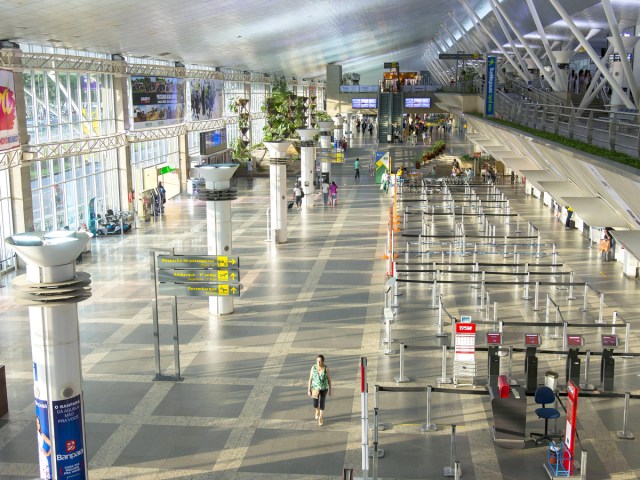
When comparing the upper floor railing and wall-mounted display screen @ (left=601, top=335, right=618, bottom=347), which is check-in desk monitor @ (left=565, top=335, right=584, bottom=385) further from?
the upper floor railing

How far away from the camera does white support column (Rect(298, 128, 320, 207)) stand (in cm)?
3925

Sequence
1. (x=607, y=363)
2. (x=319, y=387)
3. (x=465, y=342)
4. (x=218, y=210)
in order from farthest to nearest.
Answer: (x=218, y=210) < (x=465, y=342) < (x=607, y=363) < (x=319, y=387)

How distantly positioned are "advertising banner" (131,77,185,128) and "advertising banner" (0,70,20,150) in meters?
10.9

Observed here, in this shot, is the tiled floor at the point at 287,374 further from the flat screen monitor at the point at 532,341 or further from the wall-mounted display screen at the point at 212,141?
the wall-mounted display screen at the point at 212,141

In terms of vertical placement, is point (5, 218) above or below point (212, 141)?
below

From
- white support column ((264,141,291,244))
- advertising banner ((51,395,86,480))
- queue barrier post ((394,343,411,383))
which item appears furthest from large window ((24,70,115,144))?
advertising banner ((51,395,86,480))

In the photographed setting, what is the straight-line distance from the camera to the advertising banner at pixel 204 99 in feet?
145

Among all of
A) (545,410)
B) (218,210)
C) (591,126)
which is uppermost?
(591,126)

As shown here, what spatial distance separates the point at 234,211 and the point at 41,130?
10.8 m

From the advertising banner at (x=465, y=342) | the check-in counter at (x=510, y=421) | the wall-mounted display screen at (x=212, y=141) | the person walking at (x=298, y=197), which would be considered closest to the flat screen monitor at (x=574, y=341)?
the advertising banner at (x=465, y=342)

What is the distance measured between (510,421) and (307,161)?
29568 millimetres

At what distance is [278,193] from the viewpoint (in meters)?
28.5

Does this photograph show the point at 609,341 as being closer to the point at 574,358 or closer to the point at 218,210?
the point at 574,358

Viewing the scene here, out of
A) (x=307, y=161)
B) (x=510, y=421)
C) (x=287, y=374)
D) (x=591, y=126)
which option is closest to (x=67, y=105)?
(x=307, y=161)
